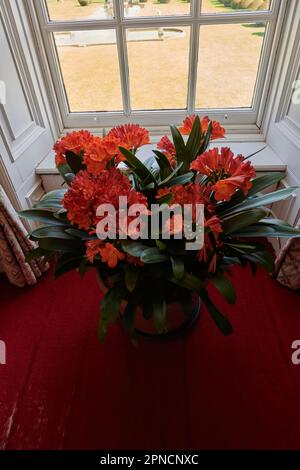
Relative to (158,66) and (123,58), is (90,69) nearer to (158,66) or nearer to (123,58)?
(123,58)

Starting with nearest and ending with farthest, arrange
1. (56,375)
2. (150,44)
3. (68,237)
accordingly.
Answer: (68,237)
(56,375)
(150,44)

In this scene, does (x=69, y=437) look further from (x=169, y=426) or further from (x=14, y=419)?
(x=169, y=426)

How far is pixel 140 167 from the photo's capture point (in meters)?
0.85

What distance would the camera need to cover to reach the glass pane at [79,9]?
4.74 feet

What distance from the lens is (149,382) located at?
1102 mm

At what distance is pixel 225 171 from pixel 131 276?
1.19 ft

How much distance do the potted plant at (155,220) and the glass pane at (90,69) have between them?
0.97 m

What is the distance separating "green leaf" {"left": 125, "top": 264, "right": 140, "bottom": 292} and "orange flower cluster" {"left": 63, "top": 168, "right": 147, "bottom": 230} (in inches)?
6.6

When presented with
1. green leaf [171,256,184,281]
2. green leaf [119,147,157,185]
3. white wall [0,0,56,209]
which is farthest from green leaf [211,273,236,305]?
white wall [0,0,56,209]

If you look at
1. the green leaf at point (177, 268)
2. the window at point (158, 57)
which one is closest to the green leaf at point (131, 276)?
the green leaf at point (177, 268)

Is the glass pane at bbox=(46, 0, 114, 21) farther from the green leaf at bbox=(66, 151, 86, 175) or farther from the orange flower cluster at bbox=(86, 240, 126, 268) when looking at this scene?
the orange flower cluster at bbox=(86, 240, 126, 268)

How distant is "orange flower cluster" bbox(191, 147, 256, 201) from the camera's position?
2.17ft
